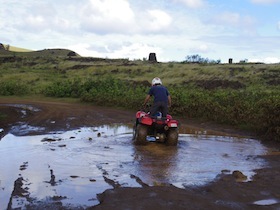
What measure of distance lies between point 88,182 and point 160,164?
2.29m

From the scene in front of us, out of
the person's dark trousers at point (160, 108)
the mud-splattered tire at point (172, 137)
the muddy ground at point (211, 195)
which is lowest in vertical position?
the muddy ground at point (211, 195)

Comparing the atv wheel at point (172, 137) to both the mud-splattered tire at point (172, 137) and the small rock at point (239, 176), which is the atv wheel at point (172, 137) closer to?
the mud-splattered tire at point (172, 137)

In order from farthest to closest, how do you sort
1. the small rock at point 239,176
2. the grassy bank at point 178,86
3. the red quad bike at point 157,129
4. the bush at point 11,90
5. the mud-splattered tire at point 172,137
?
the bush at point 11,90 < the grassy bank at point 178,86 < the mud-splattered tire at point 172,137 < the red quad bike at point 157,129 < the small rock at point 239,176

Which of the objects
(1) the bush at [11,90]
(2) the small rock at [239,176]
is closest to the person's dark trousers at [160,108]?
(2) the small rock at [239,176]

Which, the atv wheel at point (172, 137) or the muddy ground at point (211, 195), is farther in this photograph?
the atv wheel at point (172, 137)

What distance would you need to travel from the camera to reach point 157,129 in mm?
11852

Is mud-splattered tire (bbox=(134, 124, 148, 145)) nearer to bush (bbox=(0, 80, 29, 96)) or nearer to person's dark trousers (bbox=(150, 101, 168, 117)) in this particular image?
person's dark trousers (bbox=(150, 101, 168, 117))

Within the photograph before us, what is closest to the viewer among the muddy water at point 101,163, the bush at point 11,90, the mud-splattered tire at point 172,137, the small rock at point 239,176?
the muddy water at point 101,163

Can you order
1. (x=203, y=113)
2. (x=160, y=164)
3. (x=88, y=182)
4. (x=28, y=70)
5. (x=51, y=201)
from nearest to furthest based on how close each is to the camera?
(x=51, y=201) → (x=88, y=182) → (x=160, y=164) → (x=203, y=113) → (x=28, y=70)

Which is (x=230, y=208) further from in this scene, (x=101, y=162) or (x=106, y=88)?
(x=106, y=88)

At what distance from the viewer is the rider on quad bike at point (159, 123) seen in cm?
1148

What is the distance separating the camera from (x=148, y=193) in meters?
6.70

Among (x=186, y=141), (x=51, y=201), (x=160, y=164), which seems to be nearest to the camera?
(x=51, y=201)

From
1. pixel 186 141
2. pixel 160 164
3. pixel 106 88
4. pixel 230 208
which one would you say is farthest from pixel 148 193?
pixel 106 88
